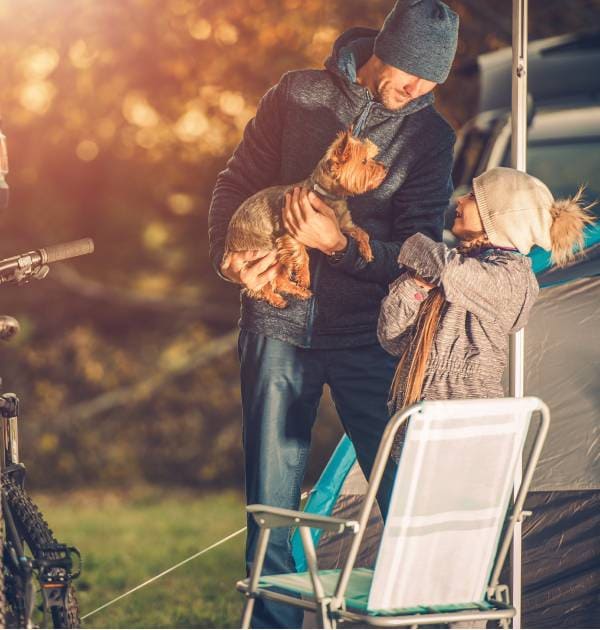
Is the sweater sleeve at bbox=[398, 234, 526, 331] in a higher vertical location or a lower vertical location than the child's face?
lower

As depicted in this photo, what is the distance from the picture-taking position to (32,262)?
336 centimetres

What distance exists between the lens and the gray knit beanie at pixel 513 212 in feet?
11.0

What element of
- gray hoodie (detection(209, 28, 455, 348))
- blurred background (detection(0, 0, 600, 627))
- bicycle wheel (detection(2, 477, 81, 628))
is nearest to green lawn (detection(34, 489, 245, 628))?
blurred background (detection(0, 0, 600, 627))

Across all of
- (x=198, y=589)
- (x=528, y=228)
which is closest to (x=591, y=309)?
(x=528, y=228)

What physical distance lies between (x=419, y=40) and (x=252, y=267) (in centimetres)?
75

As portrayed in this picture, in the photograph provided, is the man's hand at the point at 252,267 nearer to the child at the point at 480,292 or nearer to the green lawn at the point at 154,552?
the child at the point at 480,292

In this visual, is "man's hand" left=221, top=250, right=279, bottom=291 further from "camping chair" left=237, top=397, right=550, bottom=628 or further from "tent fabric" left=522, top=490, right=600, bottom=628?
"tent fabric" left=522, top=490, right=600, bottom=628

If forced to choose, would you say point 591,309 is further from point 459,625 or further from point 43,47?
point 43,47

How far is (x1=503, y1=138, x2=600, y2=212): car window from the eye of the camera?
16.1 feet

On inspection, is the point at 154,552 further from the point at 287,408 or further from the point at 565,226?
the point at 565,226

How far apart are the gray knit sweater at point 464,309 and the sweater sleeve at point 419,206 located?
0.19 m

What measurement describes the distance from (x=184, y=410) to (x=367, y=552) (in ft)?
22.0

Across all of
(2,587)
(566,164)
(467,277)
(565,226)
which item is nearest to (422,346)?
(467,277)

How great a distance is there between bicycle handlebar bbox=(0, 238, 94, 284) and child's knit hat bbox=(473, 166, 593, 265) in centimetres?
101
